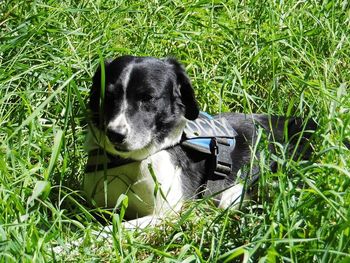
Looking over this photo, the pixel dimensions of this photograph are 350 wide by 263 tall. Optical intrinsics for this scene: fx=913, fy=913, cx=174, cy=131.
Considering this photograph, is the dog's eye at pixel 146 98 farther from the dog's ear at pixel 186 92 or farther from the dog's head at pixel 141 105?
the dog's ear at pixel 186 92

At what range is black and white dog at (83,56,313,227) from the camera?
4375mm

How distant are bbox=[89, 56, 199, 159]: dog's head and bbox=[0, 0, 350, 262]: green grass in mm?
172

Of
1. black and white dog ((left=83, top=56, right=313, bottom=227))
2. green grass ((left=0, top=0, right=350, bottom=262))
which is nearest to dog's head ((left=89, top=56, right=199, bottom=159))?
black and white dog ((left=83, top=56, right=313, bottom=227))

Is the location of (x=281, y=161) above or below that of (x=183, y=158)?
above

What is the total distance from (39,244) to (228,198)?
59.3 inches

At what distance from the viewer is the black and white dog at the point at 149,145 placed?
438 centimetres

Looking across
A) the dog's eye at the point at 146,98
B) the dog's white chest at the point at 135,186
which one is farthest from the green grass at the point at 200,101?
the dog's eye at the point at 146,98

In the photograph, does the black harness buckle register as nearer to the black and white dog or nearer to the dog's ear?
the black and white dog

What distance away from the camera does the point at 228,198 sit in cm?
466

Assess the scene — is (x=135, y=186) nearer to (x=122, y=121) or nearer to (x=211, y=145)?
(x=122, y=121)

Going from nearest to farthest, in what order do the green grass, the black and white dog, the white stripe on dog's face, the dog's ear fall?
the green grass < the white stripe on dog's face < the black and white dog < the dog's ear

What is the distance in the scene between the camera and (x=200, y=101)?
5.36 meters

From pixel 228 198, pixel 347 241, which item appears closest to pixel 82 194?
pixel 228 198

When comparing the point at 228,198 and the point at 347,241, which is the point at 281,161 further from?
the point at 228,198
